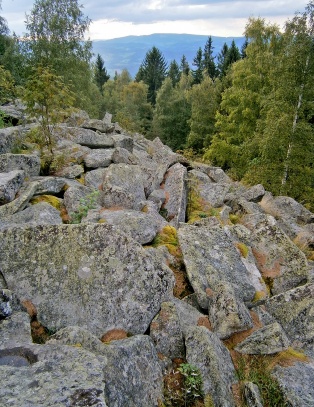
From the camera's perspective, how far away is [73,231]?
6.33m

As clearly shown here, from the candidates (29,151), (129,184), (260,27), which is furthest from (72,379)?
(260,27)

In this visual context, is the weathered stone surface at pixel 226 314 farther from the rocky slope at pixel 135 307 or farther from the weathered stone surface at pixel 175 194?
the weathered stone surface at pixel 175 194

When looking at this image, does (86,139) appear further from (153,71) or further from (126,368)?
(153,71)

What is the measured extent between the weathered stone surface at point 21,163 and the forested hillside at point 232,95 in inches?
76.2

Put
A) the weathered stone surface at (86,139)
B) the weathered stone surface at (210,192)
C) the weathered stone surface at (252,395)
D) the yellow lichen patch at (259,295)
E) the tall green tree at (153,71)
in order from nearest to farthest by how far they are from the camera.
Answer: the weathered stone surface at (252,395)
the yellow lichen patch at (259,295)
the weathered stone surface at (210,192)
the weathered stone surface at (86,139)
the tall green tree at (153,71)

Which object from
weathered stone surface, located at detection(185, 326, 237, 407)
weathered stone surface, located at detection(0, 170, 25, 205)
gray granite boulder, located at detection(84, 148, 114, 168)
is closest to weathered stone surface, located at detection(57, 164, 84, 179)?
gray granite boulder, located at detection(84, 148, 114, 168)

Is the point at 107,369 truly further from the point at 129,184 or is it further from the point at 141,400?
the point at 129,184

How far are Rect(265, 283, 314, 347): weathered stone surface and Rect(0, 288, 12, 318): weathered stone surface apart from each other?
Answer: 491 centimetres

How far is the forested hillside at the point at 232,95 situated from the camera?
19.6 metres

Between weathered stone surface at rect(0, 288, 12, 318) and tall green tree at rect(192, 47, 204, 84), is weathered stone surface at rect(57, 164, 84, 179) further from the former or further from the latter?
tall green tree at rect(192, 47, 204, 84)

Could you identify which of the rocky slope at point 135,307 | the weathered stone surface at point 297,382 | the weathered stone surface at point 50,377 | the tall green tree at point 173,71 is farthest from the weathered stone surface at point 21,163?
the tall green tree at point 173,71

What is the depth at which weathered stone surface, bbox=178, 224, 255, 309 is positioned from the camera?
7133mm

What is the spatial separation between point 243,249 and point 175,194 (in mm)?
3877

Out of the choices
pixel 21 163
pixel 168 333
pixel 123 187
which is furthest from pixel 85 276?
pixel 21 163
